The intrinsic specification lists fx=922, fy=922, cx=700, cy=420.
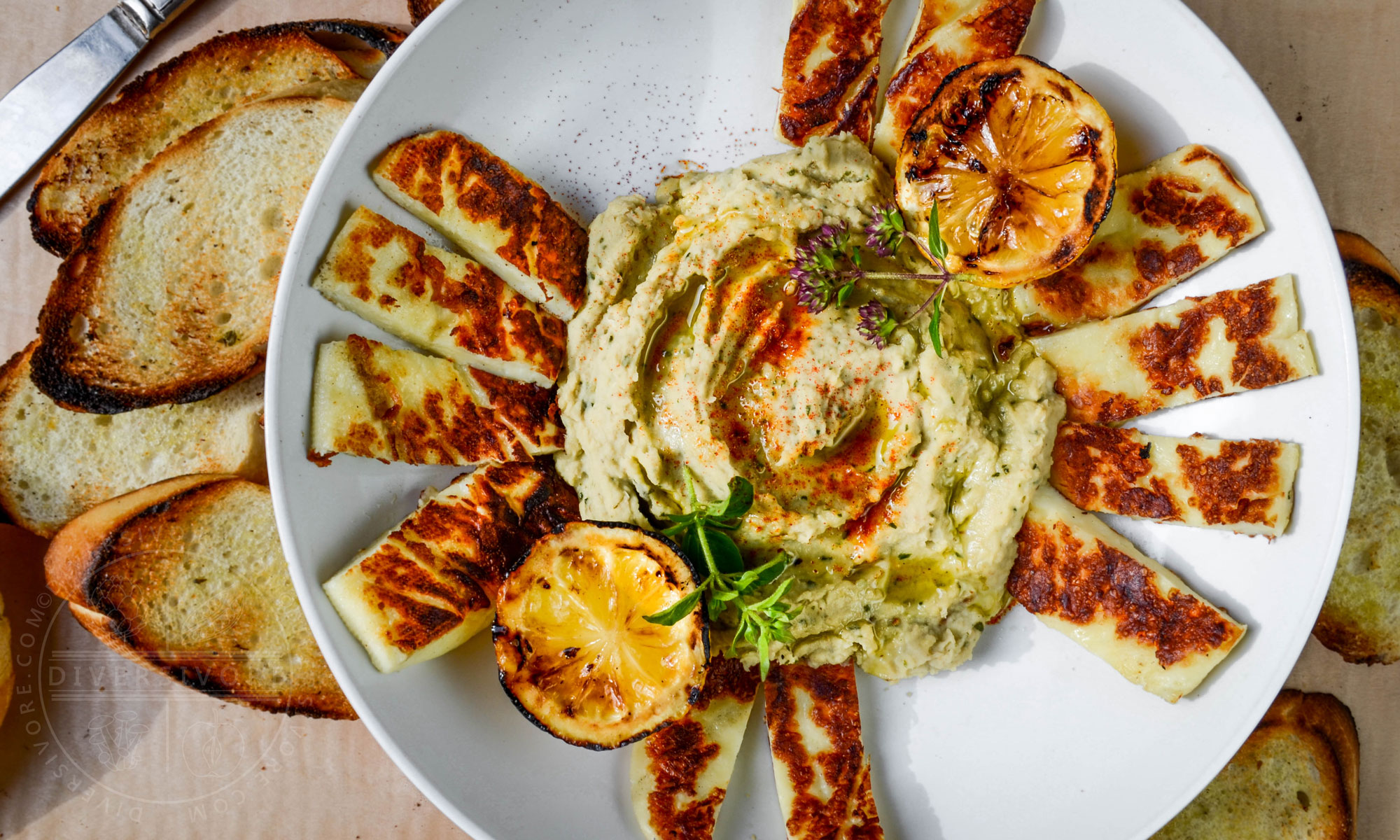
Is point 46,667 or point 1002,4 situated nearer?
point 1002,4

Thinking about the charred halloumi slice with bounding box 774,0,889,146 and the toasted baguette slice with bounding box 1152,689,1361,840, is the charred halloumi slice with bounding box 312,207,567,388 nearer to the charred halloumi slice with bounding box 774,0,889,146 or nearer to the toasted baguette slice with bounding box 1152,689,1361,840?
the charred halloumi slice with bounding box 774,0,889,146

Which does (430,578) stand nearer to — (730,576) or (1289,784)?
(730,576)

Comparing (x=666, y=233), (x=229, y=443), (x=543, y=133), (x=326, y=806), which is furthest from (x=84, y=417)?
(x=666, y=233)

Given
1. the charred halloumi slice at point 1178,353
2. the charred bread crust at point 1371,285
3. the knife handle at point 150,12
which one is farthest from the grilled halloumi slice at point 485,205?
the charred bread crust at point 1371,285

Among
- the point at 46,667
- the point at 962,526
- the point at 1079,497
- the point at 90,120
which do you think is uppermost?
the point at 90,120

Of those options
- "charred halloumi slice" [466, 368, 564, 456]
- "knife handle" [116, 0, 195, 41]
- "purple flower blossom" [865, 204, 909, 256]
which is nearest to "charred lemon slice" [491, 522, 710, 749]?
"charred halloumi slice" [466, 368, 564, 456]

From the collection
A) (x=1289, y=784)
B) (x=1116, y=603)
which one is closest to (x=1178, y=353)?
(x=1116, y=603)

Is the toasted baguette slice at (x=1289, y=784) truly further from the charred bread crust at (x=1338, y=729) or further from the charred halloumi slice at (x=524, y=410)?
the charred halloumi slice at (x=524, y=410)

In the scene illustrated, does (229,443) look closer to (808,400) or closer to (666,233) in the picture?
(666,233)
